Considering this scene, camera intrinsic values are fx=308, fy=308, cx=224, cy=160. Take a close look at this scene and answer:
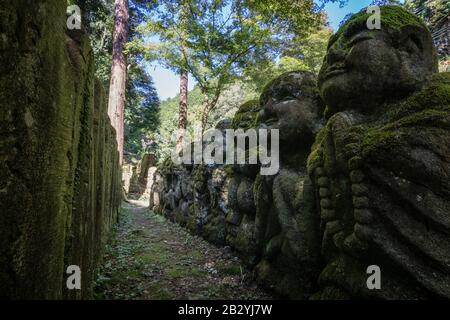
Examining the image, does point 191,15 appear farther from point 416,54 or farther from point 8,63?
point 8,63

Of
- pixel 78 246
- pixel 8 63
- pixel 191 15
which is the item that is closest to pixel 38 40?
pixel 8 63

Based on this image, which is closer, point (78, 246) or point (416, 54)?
point (78, 246)

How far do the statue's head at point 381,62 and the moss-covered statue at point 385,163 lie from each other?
0.01 m

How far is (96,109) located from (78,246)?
173 cm

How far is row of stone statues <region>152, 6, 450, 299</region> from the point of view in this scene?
8.04 ft

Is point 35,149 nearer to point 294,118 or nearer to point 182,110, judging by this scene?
point 294,118

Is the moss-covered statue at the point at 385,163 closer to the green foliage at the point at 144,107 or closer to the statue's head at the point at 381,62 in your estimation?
the statue's head at the point at 381,62

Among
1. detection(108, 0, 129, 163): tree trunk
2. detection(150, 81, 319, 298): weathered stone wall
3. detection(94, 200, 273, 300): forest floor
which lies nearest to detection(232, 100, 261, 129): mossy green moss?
detection(150, 81, 319, 298): weathered stone wall

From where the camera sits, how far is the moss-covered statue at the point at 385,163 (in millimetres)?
2418

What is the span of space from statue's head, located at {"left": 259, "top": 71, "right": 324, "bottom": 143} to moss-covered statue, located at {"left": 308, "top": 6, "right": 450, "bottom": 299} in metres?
0.67

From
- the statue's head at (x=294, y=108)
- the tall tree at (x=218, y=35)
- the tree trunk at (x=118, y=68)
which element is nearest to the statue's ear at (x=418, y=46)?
the statue's head at (x=294, y=108)

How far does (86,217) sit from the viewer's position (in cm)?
298

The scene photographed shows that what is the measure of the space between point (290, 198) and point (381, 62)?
6.21 ft

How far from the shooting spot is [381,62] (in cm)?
308
